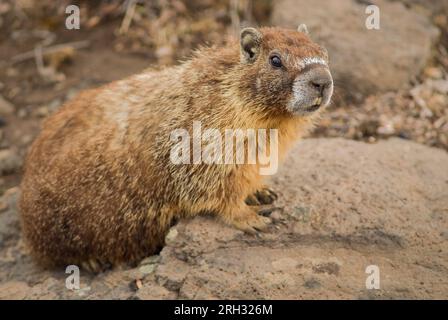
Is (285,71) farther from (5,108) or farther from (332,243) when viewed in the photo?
(5,108)

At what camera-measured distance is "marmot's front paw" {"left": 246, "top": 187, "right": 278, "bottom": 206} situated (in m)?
5.70

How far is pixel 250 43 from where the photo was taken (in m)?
5.15

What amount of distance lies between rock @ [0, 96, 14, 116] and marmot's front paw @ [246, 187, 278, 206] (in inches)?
191

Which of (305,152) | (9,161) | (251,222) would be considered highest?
(305,152)

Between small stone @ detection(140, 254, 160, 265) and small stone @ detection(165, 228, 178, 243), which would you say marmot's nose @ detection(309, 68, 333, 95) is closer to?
small stone @ detection(165, 228, 178, 243)

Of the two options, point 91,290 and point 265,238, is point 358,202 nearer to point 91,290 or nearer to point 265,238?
point 265,238

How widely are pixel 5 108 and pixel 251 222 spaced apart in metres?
5.24

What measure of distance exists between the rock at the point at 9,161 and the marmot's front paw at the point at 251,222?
3999 millimetres

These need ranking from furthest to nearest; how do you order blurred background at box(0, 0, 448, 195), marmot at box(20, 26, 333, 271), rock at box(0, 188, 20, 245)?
blurred background at box(0, 0, 448, 195) < rock at box(0, 188, 20, 245) < marmot at box(20, 26, 333, 271)

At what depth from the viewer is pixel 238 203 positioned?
5.37 m

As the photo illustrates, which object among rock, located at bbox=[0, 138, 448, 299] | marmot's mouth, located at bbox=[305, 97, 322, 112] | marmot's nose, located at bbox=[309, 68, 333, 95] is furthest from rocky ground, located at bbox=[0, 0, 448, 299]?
marmot's nose, located at bbox=[309, 68, 333, 95]

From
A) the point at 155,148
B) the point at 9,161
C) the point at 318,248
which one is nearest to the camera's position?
the point at 318,248

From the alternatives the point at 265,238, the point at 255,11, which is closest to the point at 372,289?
the point at 265,238

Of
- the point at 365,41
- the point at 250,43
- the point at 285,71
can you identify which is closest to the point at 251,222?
the point at 285,71
